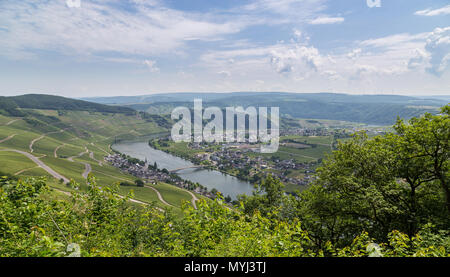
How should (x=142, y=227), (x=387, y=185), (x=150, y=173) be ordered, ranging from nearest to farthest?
1. (x=142, y=227)
2. (x=387, y=185)
3. (x=150, y=173)

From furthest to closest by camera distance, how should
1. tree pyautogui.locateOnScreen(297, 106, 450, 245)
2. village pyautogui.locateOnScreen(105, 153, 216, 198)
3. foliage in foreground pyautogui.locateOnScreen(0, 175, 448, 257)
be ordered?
village pyautogui.locateOnScreen(105, 153, 216, 198)
tree pyautogui.locateOnScreen(297, 106, 450, 245)
foliage in foreground pyautogui.locateOnScreen(0, 175, 448, 257)

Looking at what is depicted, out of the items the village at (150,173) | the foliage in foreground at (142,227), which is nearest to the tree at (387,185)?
the foliage in foreground at (142,227)

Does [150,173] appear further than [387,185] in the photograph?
Yes

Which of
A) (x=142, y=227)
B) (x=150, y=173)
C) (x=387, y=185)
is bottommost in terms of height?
(x=150, y=173)

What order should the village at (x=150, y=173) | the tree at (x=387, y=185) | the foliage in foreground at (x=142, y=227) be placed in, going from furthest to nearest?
1. the village at (x=150, y=173)
2. the tree at (x=387, y=185)
3. the foliage in foreground at (x=142, y=227)

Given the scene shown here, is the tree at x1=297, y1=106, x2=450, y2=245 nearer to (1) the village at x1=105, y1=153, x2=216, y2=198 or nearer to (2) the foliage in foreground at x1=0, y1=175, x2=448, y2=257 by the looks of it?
(2) the foliage in foreground at x1=0, y1=175, x2=448, y2=257

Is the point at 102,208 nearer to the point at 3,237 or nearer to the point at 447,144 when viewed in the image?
the point at 3,237

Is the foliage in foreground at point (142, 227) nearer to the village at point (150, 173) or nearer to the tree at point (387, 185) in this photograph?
the tree at point (387, 185)

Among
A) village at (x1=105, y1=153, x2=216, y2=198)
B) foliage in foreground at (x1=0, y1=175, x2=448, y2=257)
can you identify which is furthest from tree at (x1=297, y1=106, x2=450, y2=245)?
village at (x1=105, y1=153, x2=216, y2=198)

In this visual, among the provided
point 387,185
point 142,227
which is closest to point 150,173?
point 142,227

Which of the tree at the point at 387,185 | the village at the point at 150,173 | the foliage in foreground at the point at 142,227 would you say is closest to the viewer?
the foliage in foreground at the point at 142,227

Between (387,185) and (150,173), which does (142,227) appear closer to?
(387,185)

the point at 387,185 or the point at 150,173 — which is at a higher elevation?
the point at 387,185

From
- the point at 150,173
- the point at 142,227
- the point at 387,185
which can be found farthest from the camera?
the point at 150,173
